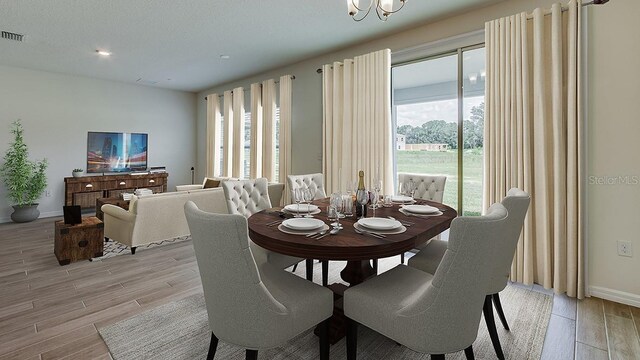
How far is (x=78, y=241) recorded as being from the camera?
3395 mm

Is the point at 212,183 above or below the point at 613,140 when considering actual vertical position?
below

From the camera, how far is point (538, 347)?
6.26ft

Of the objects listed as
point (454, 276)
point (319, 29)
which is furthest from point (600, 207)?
point (319, 29)

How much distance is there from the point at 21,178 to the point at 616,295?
801 cm

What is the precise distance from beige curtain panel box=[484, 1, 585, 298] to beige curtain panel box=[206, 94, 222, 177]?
549 centimetres

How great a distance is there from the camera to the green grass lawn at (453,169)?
11.1ft

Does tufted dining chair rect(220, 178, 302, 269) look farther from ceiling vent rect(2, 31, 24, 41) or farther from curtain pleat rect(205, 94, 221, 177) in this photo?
curtain pleat rect(205, 94, 221, 177)

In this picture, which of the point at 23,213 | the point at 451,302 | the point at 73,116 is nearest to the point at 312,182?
the point at 451,302

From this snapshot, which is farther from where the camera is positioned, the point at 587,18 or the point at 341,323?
the point at 587,18

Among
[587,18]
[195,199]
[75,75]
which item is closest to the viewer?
[587,18]

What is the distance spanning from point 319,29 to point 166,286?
Result: 3295 mm

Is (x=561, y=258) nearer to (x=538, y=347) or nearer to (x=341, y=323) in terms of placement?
(x=538, y=347)

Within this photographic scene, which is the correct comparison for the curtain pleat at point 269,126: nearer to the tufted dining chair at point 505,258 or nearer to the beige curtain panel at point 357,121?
the beige curtain panel at point 357,121

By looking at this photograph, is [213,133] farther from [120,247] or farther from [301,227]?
[301,227]
